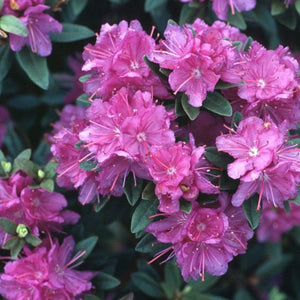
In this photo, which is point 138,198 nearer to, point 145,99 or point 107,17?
point 145,99

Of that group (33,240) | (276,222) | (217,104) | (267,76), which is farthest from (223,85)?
(276,222)

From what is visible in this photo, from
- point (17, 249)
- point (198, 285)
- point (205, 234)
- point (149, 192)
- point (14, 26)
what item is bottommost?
point (198, 285)

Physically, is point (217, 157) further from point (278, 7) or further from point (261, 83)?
point (278, 7)

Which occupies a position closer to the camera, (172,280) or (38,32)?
(38,32)

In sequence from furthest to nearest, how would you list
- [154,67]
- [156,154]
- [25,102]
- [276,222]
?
[276,222] < [25,102] < [154,67] < [156,154]

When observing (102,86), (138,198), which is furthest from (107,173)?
(102,86)

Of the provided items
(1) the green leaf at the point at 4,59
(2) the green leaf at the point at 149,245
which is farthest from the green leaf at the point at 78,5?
(2) the green leaf at the point at 149,245
